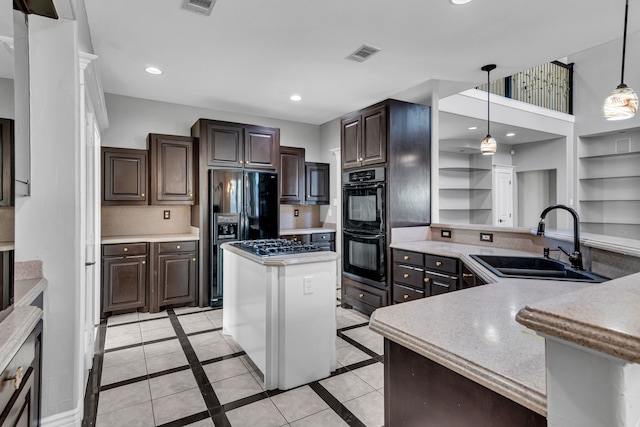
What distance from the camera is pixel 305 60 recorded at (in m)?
3.43

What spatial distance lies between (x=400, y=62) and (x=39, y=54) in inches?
116

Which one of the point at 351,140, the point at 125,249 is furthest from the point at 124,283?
the point at 351,140

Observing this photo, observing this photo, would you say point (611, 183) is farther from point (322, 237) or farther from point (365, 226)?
point (322, 237)

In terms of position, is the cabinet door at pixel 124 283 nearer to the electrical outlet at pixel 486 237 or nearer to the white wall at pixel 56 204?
the white wall at pixel 56 204

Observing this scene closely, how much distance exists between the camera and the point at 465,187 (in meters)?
6.87

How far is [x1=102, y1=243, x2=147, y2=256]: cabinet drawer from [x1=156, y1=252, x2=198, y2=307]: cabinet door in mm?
213

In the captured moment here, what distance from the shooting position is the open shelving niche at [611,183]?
18.4 ft

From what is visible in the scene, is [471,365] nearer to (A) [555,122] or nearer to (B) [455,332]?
(B) [455,332]

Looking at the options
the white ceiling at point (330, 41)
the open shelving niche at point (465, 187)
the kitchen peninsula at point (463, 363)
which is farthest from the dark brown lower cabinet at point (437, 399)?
the open shelving niche at point (465, 187)

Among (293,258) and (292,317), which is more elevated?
Answer: (293,258)

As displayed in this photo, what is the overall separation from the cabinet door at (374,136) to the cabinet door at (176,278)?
248 cm

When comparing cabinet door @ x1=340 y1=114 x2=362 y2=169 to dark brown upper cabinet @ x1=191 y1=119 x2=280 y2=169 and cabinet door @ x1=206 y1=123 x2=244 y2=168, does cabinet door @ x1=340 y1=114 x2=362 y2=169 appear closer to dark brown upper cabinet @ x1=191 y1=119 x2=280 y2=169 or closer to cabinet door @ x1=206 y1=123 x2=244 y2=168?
dark brown upper cabinet @ x1=191 y1=119 x2=280 y2=169

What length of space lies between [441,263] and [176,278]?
3.10 meters

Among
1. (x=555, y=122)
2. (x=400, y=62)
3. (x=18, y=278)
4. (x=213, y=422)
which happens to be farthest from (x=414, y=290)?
(x=555, y=122)
